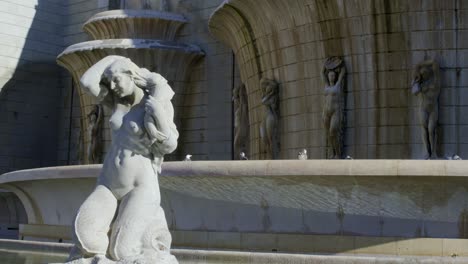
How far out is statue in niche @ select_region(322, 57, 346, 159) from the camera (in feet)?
44.7

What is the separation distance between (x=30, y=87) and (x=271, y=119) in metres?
10.5

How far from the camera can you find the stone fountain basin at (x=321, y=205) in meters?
8.62

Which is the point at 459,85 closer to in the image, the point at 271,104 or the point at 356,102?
the point at 356,102

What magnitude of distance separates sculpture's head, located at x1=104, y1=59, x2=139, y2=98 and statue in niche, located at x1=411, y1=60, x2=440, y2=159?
750 centimetres

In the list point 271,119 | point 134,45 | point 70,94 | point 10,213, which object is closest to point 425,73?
point 271,119

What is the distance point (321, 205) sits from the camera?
29.7 feet

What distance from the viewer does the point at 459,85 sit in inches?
520

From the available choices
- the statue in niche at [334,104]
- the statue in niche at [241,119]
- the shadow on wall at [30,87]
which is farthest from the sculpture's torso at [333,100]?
the shadow on wall at [30,87]

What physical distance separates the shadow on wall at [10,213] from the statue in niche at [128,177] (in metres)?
14.3

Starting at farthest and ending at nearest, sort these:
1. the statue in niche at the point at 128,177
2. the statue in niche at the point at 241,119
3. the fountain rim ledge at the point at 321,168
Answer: the statue in niche at the point at 241,119 < the fountain rim ledge at the point at 321,168 < the statue in niche at the point at 128,177

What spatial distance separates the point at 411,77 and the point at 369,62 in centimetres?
78

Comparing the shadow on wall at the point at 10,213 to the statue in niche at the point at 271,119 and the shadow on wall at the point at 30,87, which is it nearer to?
the shadow on wall at the point at 30,87

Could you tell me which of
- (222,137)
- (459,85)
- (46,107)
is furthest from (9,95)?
(459,85)

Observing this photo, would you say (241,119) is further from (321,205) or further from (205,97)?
(321,205)
